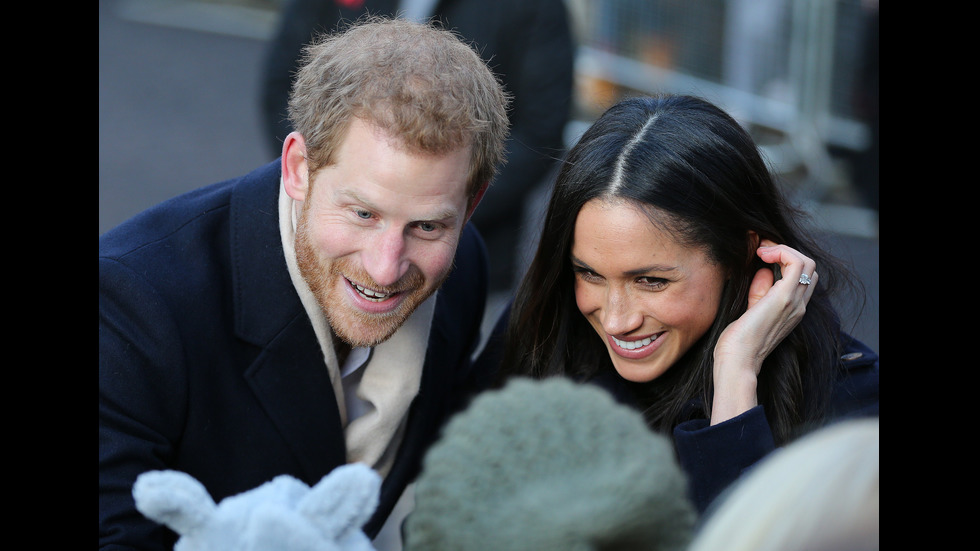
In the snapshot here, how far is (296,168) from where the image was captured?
2.31 metres

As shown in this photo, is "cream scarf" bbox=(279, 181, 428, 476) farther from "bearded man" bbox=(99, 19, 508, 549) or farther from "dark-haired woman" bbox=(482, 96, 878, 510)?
"dark-haired woman" bbox=(482, 96, 878, 510)

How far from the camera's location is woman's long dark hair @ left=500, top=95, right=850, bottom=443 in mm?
2449

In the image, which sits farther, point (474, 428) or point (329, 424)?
point (329, 424)

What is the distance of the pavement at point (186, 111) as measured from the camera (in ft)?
24.9

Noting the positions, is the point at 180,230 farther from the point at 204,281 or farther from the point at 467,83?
the point at 467,83

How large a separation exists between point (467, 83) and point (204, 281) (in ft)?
2.41

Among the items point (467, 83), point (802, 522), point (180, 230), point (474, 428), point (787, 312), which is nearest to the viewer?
point (802, 522)

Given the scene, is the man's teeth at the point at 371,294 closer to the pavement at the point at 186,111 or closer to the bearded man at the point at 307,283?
the bearded man at the point at 307,283

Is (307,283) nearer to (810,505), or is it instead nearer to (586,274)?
(586,274)

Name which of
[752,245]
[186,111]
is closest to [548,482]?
[752,245]

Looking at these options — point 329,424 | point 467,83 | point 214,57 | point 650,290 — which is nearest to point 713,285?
point 650,290

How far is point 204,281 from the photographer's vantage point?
2277 mm

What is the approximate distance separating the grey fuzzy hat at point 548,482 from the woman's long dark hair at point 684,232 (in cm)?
112

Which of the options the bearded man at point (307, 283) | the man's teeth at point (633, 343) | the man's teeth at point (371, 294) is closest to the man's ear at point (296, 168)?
the bearded man at point (307, 283)
